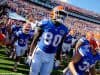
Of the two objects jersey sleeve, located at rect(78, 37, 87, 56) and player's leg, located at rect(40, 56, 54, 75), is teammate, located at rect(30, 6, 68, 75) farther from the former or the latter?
jersey sleeve, located at rect(78, 37, 87, 56)

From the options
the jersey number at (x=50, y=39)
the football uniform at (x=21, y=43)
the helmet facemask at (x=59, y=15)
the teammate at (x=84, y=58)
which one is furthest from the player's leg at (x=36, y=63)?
the football uniform at (x=21, y=43)

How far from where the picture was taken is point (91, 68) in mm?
5793

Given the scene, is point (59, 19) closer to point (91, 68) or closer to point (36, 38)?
point (36, 38)

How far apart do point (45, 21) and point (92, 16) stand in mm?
48595

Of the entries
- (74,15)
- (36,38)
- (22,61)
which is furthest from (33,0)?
(36,38)

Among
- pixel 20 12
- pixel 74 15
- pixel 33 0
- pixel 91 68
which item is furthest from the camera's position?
pixel 74 15

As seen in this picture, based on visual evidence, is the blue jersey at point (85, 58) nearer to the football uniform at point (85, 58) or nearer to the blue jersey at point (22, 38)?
the football uniform at point (85, 58)

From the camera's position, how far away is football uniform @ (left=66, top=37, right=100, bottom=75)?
5492 mm

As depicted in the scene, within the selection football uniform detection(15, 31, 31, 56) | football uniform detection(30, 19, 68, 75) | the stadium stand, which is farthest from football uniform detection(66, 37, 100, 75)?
the stadium stand

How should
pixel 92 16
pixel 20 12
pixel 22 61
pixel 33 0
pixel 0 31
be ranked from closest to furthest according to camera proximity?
pixel 22 61 < pixel 0 31 < pixel 20 12 < pixel 33 0 < pixel 92 16

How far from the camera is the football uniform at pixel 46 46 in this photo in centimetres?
695

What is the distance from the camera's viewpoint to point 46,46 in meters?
6.98

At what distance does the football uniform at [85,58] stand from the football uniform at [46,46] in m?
1.29

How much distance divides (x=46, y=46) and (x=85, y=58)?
1517mm
